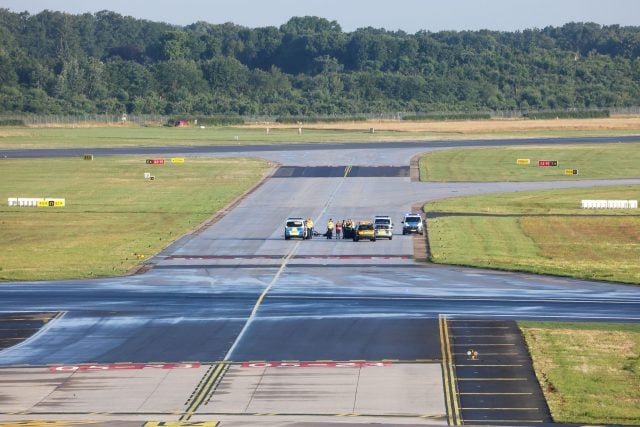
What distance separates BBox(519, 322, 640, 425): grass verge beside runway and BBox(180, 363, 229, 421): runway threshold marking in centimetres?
1334

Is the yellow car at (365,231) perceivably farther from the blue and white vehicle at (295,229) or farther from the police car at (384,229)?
the blue and white vehicle at (295,229)

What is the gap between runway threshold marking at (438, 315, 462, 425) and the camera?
43.9 metres

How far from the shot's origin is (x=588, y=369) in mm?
51594

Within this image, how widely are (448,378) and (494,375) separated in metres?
2.02

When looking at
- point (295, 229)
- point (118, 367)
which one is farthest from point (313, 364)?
point (295, 229)

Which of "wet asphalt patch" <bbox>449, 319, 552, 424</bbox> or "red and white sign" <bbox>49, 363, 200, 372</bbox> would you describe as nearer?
"wet asphalt patch" <bbox>449, 319, 552, 424</bbox>

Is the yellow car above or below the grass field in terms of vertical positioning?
above

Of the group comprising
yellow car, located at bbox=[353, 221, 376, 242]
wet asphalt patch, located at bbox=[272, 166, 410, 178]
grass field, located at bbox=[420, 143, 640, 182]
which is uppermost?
yellow car, located at bbox=[353, 221, 376, 242]

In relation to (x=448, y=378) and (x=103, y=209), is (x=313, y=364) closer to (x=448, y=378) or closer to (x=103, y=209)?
(x=448, y=378)

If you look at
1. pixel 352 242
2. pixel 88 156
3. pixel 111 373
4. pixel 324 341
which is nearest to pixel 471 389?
pixel 324 341

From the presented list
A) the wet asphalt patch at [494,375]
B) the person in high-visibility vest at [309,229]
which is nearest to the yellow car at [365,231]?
the person in high-visibility vest at [309,229]

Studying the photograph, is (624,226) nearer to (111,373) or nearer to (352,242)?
(352,242)

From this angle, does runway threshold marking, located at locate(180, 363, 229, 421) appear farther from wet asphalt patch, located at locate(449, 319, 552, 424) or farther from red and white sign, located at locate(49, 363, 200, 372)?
wet asphalt patch, located at locate(449, 319, 552, 424)

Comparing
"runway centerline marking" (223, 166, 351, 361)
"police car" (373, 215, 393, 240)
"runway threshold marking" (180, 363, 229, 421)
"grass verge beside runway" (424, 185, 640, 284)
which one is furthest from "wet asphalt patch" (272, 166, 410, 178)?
"runway threshold marking" (180, 363, 229, 421)
